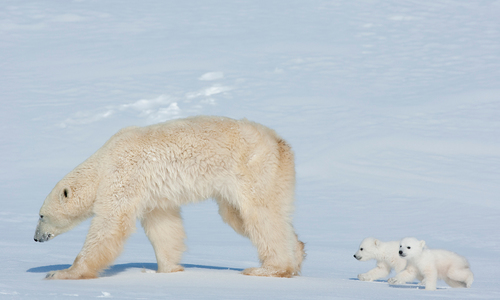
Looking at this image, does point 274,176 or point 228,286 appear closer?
point 228,286

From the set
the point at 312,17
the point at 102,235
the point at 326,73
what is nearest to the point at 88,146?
the point at 326,73

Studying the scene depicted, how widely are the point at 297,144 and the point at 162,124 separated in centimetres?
832

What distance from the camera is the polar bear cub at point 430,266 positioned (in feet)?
17.7

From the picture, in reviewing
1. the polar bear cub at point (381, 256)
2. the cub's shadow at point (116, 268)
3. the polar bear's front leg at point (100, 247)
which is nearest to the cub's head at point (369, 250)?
the polar bear cub at point (381, 256)

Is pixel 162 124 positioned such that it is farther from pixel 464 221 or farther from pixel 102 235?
pixel 464 221

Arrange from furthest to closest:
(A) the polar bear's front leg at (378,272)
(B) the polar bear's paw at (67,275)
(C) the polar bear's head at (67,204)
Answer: (A) the polar bear's front leg at (378,272)
(C) the polar bear's head at (67,204)
(B) the polar bear's paw at (67,275)

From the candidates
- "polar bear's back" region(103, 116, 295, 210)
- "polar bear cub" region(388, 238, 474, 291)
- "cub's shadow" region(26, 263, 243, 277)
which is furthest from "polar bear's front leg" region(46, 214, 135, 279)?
"polar bear cub" region(388, 238, 474, 291)

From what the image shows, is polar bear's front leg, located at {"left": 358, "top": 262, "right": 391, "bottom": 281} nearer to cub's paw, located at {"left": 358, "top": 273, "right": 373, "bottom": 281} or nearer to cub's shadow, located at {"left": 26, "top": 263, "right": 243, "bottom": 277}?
cub's paw, located at {"left": 358, "top": 273, "right": 373, "bottom": 281}

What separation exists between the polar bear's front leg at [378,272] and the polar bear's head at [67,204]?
111 inches

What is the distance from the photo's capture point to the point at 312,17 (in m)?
24.1

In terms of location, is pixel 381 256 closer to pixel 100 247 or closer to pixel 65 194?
pixel 100 247

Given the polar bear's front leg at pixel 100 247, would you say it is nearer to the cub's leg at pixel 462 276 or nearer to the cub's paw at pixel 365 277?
the cub's paw at pixel 365 277

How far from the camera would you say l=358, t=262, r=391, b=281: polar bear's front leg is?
19.8 ft

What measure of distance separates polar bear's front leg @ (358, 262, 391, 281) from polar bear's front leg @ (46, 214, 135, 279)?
243 cm
